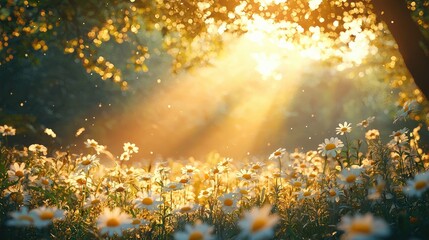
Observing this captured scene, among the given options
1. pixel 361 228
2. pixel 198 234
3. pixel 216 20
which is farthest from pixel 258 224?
pixel 216 20

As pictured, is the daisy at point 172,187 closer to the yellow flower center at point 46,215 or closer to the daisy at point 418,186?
the yellow flower center at point 46,215

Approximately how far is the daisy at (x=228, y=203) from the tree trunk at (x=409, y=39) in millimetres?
2476

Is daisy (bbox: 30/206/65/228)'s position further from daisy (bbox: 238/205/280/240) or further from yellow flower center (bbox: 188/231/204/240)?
daisy (bbox: 238/205/280/240)

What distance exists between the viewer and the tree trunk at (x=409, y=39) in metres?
4.81

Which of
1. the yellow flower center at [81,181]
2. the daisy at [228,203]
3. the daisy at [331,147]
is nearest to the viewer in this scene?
the daisy at [228,203]

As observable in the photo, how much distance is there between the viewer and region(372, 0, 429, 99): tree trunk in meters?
4.81

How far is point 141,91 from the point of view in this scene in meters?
25.3

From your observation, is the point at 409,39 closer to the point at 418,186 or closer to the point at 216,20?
the point at 216,20

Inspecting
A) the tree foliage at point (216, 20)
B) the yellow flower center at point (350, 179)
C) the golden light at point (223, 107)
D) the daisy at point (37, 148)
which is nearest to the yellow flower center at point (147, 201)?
the yellow flower center at point (350, 179)

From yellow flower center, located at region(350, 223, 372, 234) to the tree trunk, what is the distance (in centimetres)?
349

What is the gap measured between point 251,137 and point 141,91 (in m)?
11.7

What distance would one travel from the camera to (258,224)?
2072 mm

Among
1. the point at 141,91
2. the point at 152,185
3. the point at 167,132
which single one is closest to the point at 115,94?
the point at 141,91

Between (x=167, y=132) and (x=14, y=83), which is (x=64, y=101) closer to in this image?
(x=14, y=83)
